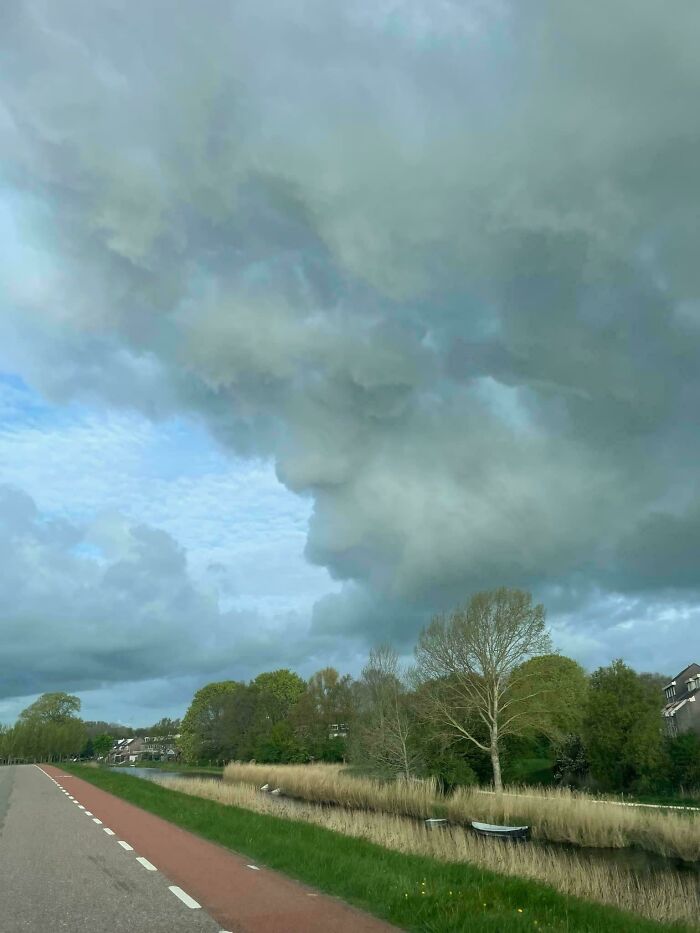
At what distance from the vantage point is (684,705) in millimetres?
68062

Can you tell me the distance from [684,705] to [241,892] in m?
67.0

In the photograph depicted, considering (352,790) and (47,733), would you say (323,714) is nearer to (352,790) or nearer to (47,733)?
(352,790)

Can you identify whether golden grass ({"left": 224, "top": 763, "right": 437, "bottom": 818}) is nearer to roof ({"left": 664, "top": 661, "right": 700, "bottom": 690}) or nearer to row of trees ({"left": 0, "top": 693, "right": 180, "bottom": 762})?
roof ({"left": 664, "top": 661, "right": 700, "bottom": 690})

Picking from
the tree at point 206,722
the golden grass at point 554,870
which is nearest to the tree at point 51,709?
the tree at point 206,722

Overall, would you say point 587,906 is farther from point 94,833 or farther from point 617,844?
point 617,844

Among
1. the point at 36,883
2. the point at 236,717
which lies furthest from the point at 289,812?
the point at 236,717

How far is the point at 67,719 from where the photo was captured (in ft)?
520

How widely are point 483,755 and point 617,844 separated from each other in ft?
76.6

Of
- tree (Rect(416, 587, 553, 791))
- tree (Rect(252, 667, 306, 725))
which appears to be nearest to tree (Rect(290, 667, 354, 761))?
tree (Rect(252, 667, 306, 725))

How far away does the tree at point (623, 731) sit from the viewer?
43.0 metres

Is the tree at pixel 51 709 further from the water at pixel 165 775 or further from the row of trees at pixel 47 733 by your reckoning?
the water at pixel 165 775

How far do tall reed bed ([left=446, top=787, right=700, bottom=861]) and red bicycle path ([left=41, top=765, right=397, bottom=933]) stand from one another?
15.6 metres

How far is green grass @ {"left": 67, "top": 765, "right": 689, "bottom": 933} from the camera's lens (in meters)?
8.70

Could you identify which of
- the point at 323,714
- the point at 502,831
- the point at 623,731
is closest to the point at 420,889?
the point at 502,831
